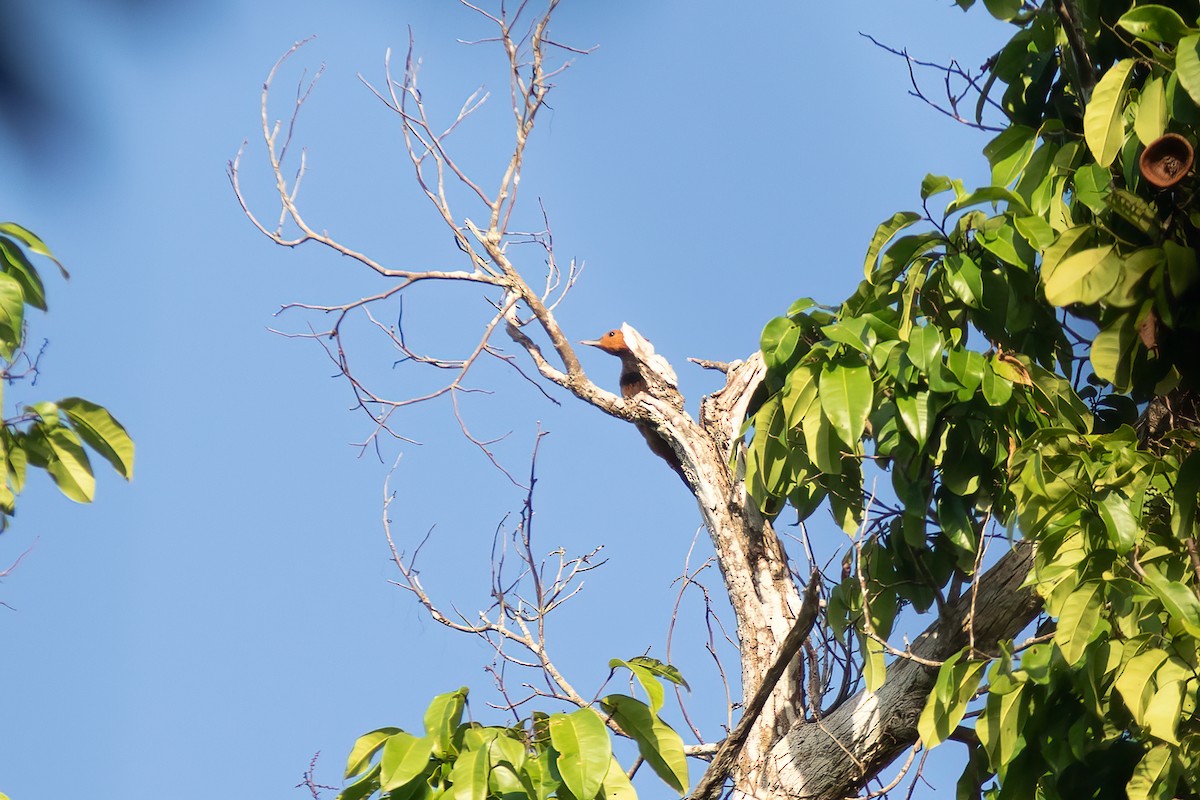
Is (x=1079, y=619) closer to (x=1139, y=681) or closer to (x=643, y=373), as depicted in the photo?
(x=1139, y=681)

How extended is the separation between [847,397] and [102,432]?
3.92 ft

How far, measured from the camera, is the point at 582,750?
1.66 meters

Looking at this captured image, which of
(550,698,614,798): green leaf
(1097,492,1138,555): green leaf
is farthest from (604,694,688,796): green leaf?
(1097,492,1138,555): green leaf

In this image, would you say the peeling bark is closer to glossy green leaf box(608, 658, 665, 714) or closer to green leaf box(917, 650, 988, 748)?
green leaf box(917, 650, 988, 748)

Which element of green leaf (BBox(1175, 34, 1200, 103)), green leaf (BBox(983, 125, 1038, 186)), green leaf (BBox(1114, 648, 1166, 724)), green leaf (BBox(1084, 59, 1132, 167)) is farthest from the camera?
green leaf (BBox(983, 125, 1038, 186))

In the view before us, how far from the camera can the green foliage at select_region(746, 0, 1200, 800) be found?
167 centimetres

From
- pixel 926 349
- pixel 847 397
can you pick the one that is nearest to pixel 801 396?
pixel 847 397

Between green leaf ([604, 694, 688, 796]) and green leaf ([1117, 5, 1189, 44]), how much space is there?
4.29 ft

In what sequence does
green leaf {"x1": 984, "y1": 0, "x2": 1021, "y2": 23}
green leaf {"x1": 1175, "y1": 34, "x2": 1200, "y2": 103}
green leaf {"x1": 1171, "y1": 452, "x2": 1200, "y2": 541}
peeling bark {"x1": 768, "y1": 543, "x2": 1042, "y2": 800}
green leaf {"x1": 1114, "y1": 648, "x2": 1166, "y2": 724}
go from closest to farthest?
1. green leaf {"x1": 1114, "y1": 648, "x2": 1166, "y2": 724}
2. green leaf {"x1": 1175, "y1": 34, "x2": 1200, "y2": 103}
3. green leaf {"x1": 1171, "y1": 452, "x2": 1200, "y2": 541}
4. green leaf {"x1": 984, "y1": 0, "x2": 1021, "y2": 23}
5. peeling bark {"x1": 768, "y1": 543, "x2": 1042, "y2": 800}

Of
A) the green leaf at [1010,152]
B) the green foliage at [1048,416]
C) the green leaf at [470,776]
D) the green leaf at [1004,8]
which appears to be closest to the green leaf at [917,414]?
the green foliage at [1048,416]

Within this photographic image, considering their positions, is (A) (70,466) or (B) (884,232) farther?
(B) (884,232)

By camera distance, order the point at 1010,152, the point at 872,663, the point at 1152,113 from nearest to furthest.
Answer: the point at 1152,113 < the point at 1010,152 < the point at 872,663

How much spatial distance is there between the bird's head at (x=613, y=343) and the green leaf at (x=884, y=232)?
116 cm

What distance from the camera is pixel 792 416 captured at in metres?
2.12
